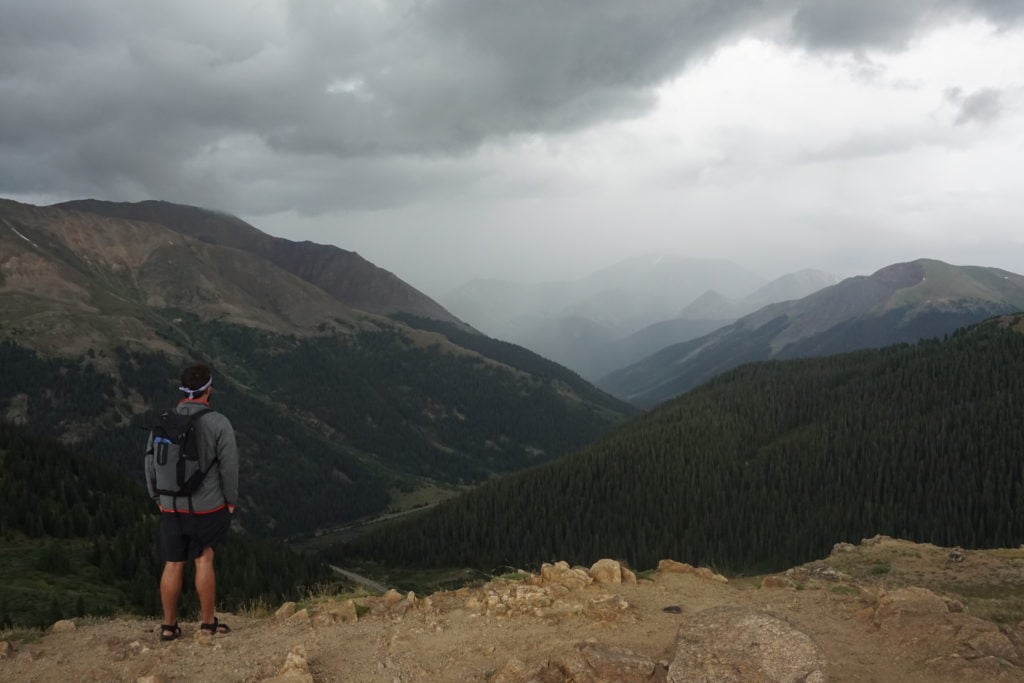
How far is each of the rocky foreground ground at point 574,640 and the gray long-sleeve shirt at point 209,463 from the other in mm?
3325

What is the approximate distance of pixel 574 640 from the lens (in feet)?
46.3

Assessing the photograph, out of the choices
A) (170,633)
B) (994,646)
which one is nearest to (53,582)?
(170,633)

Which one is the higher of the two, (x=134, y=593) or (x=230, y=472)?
(x=230, y=472)

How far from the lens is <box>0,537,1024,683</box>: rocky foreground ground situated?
1249cm

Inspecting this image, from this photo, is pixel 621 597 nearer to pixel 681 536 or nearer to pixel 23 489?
pixel 23 489

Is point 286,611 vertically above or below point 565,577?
below

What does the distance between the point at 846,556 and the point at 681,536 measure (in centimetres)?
11316

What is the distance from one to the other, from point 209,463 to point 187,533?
1856 mm

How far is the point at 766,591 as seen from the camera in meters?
19.7

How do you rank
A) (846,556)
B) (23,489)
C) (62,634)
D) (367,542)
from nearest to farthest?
(62,634)
(846,556)
(23,489)
(367,542)

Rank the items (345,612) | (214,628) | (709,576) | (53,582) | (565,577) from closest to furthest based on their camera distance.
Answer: (214,628)
(345,612)
(565,577)
(709,576)
(53,582)

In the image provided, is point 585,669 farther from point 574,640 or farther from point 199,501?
point 199,501

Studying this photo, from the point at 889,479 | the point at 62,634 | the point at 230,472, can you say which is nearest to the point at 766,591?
the point at 230,472

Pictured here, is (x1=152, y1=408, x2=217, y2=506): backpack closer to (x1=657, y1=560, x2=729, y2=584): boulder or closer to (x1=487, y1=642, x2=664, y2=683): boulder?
(x1=487, y1=642, x2=664, y2=683): boulder
